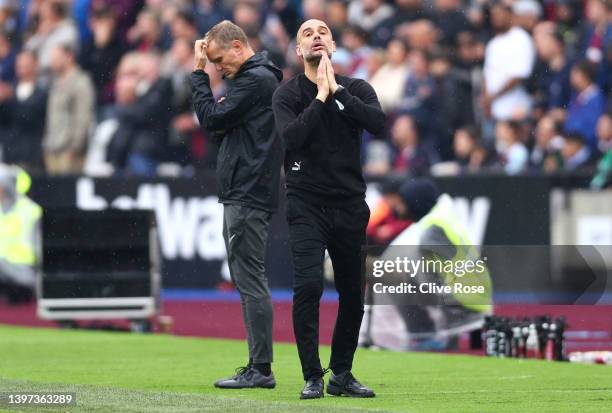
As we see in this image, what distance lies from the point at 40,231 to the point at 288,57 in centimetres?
637

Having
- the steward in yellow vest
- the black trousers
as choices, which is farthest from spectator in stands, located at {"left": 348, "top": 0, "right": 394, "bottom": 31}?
the black trousers

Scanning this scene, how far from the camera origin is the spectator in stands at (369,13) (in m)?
Answer: 22.0

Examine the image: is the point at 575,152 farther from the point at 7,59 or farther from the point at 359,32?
the point at 7,59

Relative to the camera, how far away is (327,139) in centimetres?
902

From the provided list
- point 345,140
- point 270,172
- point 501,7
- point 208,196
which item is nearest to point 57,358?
point 270,172

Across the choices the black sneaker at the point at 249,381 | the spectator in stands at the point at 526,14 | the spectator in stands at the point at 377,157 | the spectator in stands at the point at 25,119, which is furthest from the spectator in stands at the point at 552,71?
the black sneaker at the point at 249,381

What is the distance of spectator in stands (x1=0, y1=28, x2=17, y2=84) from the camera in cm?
2628

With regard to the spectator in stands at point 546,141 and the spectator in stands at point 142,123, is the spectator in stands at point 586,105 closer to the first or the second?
the spectator in stands at point 546,141

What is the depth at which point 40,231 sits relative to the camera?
56.2 feet

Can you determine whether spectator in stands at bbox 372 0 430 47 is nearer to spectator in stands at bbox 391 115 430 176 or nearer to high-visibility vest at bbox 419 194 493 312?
spectator in stands at bbox 391 115 430 176

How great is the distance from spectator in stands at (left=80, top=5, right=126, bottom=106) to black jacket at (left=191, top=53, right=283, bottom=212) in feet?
49.5

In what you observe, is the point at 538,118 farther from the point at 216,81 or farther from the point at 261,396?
the point at 261,396

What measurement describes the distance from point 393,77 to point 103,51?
6060mm

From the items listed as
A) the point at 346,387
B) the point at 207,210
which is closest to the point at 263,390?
the point at 346,387
